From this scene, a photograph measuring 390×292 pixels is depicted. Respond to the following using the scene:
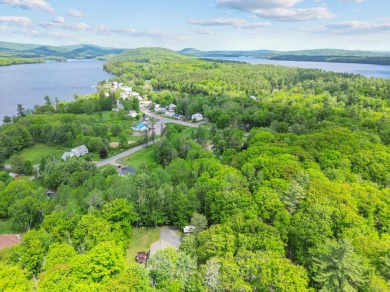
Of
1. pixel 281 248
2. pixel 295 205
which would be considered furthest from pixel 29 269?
pixel 295 205

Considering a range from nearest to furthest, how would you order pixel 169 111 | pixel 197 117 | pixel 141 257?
pixel 141 257 → pixel 197 117 → pixel 169 111

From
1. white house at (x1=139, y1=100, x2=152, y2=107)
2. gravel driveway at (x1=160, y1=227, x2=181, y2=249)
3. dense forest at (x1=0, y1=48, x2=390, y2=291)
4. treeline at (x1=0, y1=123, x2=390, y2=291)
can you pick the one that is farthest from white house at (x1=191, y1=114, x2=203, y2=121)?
gravel driveway at (x1=160, y1=227, x2=181, y2=249)

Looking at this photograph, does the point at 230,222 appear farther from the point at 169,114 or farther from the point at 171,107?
the point at 171,107

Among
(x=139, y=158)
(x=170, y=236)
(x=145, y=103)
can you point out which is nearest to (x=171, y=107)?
(x=145, y=103)

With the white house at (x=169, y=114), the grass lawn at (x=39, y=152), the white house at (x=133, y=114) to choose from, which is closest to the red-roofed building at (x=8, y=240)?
the grass lawn at (x=39, y=152)

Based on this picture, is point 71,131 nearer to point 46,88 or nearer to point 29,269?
point 29,269

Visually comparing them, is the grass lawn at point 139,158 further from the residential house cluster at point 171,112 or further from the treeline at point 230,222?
the residential house cluster at point 171,112
